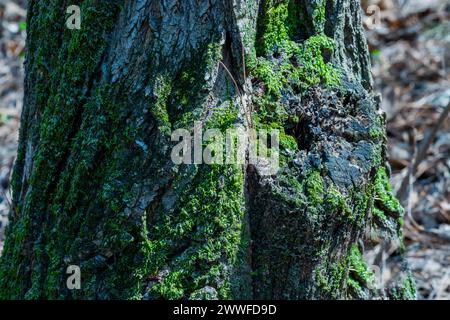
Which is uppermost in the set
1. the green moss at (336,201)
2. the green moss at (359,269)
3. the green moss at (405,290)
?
the green moss at (336,201)

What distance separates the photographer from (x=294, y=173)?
7.00 ft

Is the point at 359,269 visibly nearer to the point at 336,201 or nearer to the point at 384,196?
the point at 384,196

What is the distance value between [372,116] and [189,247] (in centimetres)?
90

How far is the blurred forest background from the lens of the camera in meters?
3.81

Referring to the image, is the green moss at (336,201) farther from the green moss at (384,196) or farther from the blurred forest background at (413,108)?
the blurred forest background at (413,108)

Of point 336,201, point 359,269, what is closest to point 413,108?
point 359,269

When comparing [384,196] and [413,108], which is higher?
[413,108]

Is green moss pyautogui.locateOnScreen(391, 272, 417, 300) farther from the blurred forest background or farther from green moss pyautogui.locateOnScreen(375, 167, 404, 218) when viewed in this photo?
the blurred forest background

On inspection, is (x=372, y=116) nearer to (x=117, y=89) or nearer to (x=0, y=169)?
(x=117, y=89)

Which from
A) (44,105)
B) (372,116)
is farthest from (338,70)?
(44,105)

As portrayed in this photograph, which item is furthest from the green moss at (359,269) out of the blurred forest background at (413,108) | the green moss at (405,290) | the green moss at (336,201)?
the blurred forest background at (413,108)

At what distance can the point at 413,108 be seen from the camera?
516 centimetres

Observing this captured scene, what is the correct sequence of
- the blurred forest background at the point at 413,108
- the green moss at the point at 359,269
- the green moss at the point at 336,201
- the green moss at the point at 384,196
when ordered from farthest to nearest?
1. the blurred forest background at the point at 413,108
2. the green moss at the point at 384,196
3. the green moss at the point at 359,269
4. the green moss at the point at 336,201

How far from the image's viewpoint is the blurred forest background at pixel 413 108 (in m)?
3.81
